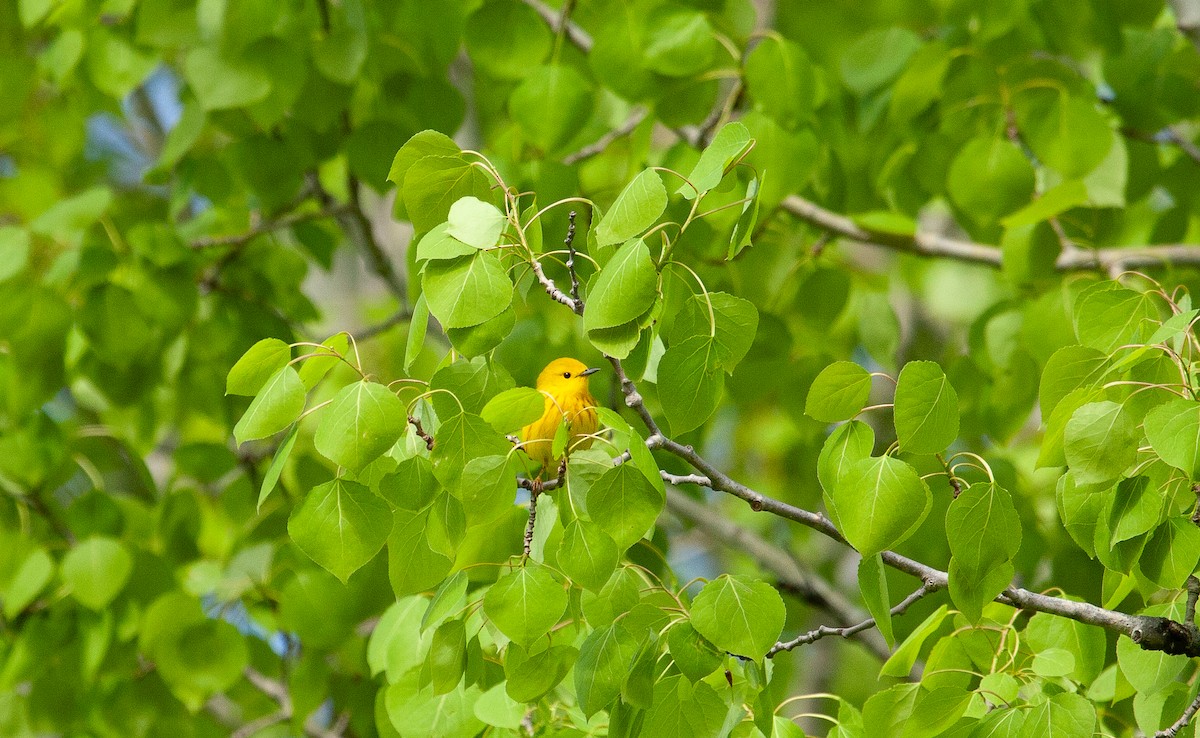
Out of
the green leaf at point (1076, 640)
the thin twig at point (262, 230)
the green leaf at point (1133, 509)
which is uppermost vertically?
the green leaf at point (1133, 509)

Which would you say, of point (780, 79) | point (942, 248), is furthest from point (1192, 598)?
point (942, 248)

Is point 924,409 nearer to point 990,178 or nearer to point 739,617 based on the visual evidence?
point 739,617

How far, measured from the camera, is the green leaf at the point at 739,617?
120cm

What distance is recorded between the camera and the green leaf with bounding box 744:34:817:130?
7.45 feet

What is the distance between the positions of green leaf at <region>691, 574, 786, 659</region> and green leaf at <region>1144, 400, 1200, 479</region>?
41cm

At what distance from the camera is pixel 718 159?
46.6 inches

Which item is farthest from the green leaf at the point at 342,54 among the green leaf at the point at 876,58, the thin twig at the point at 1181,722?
the thin twig at the point at 1181,722

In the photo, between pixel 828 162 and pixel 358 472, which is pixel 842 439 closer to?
pixel 358 472

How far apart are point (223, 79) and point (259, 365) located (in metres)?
1.33

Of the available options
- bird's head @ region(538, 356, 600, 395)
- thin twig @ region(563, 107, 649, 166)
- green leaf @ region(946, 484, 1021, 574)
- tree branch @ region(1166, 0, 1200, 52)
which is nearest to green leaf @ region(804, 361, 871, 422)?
green leaf @ region(946, 484, 1021, 574)

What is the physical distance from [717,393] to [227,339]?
2050 mm

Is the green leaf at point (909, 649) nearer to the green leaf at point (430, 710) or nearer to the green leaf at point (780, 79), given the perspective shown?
the green leaf at point (430, 710)

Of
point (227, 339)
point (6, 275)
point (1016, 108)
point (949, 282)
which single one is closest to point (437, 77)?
point (227, 339)

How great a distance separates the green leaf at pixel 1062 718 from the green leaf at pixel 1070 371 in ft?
1.00
